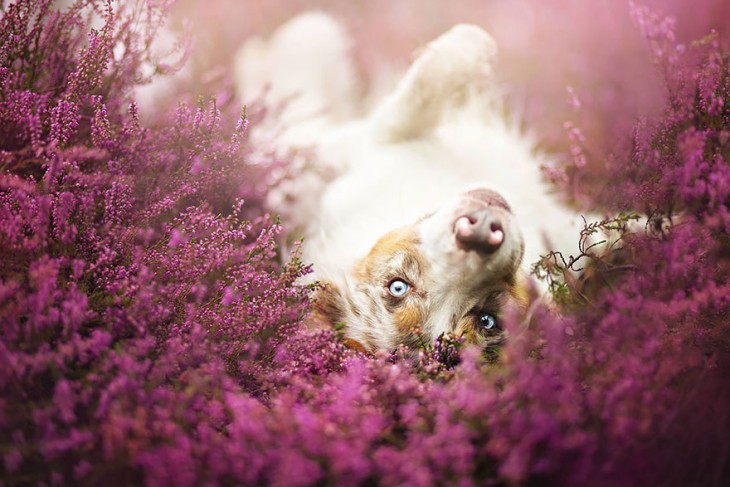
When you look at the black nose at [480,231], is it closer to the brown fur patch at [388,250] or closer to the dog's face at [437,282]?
the dog's face at [437,282]

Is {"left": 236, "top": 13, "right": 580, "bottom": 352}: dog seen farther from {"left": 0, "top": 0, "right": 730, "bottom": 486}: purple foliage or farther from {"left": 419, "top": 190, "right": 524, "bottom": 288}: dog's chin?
{"left": 0, "top": 0, "right": 730, "bottom": 486}: purple foliage

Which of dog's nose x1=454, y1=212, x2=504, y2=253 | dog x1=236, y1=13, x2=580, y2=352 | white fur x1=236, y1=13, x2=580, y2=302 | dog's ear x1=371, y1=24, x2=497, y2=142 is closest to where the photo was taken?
dog's nose x1=454, y1=212, x2=504, y2=253

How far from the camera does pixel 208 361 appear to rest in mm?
1332

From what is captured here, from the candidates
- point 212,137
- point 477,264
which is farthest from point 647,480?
point 212,137

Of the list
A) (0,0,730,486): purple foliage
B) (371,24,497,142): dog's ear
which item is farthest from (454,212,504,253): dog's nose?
(371,24,497,142): dog's ear

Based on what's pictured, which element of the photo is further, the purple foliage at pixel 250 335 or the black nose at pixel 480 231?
the black nose at pixel 480 231

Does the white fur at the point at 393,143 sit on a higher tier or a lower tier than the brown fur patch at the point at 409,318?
higher

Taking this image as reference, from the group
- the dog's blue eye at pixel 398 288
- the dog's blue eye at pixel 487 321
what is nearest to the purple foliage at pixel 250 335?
the dog's blue eye at pixel 487 321

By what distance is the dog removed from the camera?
1.71 meters

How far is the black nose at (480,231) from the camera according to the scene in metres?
1.51

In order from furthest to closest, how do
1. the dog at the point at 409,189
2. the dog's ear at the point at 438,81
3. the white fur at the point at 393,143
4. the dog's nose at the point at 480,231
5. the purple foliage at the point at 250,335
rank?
the dog's ear at the point at 438,81 → the white fur at the point at 393,143 → the dog at the point at 409,189 → the dog's nose at the point at 480,231 → the purple foliage at the point at 250,335

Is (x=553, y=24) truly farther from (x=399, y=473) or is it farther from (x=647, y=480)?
(x=399, y=473)

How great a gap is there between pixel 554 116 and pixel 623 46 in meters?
0.42

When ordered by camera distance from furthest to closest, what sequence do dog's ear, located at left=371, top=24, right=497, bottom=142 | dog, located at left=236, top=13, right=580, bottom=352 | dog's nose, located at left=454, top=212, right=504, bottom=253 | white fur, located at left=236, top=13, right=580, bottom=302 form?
dog's ear, located at left=371, top=24, right=497, bottom=142 < white fur, located at left=236, top=13, right=580, bottom=302 < dog, located at left=236, top=13, right=580, bottom=352 < dog's nose, located at left=454, top=212, right=504, bottom=253
